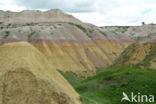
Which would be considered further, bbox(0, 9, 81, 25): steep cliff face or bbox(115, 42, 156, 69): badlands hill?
bbox(0, 9, 81, 25): steep cliff face

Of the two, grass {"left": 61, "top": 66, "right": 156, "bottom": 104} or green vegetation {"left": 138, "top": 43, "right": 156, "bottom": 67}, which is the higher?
green vegetation {"left": 138, "top": 43, "right": 156, "bottom": 67}

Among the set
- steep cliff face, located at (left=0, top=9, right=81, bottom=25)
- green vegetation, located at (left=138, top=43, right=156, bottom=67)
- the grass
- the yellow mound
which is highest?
steep cliff face, located at (left=0, top=9, right=81, bottom=25)

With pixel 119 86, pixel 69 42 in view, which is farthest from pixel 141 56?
pixel 69 42

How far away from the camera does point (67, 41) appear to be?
75062 mm

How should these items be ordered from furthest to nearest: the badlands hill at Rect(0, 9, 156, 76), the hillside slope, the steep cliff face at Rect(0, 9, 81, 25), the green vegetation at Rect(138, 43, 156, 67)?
the steep cliff face at Rect(0, 9, 81, 25) → the badlands hill at Rect(0, 9, 156, 76) → the hillside slope → the green vegetation at Rect(138, 43, 156, 67)

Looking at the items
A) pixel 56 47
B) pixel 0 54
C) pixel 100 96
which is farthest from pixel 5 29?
pixel 0 54

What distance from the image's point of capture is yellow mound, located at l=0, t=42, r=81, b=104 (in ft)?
68.5

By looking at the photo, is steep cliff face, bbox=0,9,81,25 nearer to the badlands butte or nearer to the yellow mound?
the badlands butte

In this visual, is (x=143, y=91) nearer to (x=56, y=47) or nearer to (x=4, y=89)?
(x=4, y=89)

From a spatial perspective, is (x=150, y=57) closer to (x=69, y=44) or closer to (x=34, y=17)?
(x=69, y=44)

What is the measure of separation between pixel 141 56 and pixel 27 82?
92.3 ft

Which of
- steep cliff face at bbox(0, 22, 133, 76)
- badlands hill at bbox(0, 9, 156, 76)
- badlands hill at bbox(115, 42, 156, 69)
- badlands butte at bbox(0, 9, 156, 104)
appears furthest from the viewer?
badlands hill at bbox(0, 9, 156, 76)

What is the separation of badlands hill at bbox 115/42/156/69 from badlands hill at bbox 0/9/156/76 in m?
17.3

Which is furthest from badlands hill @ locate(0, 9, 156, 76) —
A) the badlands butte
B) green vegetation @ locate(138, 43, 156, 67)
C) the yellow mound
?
the yellow mound
